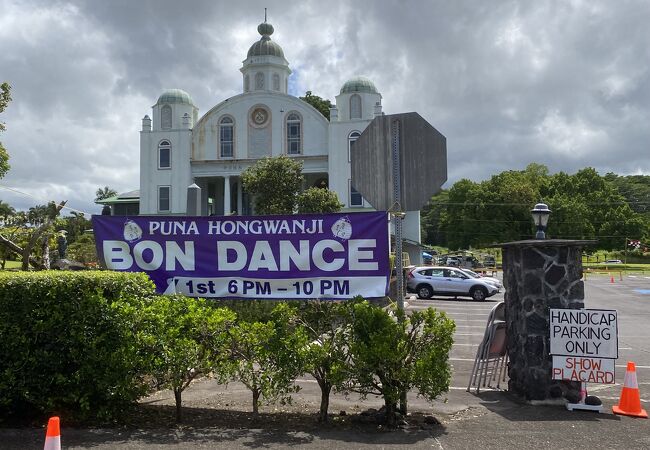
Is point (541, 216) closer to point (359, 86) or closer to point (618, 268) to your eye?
point (359, 86)

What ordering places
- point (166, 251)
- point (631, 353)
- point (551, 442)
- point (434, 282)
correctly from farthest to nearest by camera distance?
point (434, 282)
point (631, 353)
point (166, 251)
point (551, 442)

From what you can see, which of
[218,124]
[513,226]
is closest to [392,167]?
[218,124]

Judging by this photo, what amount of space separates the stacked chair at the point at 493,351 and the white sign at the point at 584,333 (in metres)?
0.92

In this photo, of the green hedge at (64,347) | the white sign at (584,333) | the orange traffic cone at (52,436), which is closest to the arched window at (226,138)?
the green hedge at (64,347)

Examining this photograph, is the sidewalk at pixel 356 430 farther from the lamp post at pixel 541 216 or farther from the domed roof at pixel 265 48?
the domed roof at pixel 265 48

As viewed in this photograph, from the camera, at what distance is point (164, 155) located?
43969 mm

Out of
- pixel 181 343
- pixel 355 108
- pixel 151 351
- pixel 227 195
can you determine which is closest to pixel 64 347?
pixel 151 351

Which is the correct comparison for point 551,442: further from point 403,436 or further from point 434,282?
point 434,282

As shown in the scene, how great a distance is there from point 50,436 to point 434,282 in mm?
20932

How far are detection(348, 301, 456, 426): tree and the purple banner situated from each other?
97cm

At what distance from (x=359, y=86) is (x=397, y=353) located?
1533 inches

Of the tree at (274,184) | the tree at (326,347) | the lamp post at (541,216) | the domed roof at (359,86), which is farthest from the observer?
the domed roof at (359,86)

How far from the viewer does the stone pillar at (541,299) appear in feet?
21.2

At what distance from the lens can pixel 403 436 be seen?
516cm
